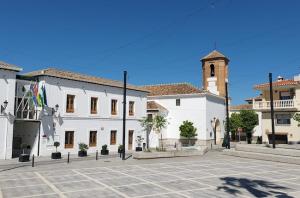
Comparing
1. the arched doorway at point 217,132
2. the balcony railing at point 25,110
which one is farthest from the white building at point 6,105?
the arched doorway at point 217,132

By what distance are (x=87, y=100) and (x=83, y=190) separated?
1859 cm

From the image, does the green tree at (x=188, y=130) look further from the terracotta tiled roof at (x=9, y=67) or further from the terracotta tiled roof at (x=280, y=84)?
the terracotta tiled roof at (x=9, y=67)

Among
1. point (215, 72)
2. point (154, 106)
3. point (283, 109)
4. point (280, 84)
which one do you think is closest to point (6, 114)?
point (154, 106)

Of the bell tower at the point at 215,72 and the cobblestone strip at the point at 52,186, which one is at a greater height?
the bell tower at the point at 215,72

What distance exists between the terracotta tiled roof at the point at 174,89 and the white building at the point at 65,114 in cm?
971

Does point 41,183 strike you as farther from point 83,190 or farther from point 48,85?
point 48,85

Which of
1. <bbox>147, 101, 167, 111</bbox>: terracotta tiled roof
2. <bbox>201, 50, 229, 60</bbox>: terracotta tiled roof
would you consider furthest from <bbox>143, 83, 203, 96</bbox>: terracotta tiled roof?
<bbox>201, 50, 229, 60</bbox>: terracotta tiled roof

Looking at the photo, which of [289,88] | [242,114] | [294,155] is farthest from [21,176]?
[242,114]

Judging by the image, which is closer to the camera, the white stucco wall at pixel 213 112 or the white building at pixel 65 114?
the white building at pixel 65 114

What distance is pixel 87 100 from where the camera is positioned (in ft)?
104

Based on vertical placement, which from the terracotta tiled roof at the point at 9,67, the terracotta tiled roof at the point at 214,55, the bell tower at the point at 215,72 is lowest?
the terracotta tiled roof at the point at 9,67

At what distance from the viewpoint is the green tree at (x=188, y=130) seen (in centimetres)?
4022

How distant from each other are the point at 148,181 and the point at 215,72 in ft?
115

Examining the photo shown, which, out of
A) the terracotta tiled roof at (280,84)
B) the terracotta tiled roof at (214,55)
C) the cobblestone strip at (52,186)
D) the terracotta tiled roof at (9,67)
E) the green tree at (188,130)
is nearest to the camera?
the cobblestone strip at (52,186)
